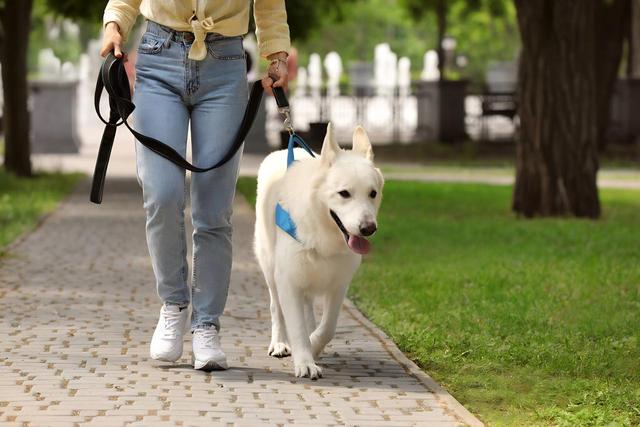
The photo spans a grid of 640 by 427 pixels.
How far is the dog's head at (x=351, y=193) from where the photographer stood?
244 inches

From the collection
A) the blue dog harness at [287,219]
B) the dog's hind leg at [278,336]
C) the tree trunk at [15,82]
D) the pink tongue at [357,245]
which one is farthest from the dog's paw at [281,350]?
the tree trunk at [15,82]

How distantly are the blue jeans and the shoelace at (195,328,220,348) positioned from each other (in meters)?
0.05

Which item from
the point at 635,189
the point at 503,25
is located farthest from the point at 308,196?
the point at 503,25

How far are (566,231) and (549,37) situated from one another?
2.32 m

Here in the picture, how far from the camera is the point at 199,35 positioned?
6.52m

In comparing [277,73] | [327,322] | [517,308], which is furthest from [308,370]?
[517,308]

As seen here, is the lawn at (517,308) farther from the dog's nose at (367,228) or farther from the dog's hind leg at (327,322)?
the dog's nose at (367,228)

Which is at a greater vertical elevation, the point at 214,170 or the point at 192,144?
the point at 192,144

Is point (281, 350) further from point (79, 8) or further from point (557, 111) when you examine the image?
point (79, 8)

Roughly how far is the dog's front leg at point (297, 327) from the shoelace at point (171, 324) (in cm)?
51

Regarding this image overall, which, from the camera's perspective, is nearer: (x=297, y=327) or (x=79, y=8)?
(x=297, y=327)

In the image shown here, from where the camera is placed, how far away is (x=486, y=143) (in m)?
30.1

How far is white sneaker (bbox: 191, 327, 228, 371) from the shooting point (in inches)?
262

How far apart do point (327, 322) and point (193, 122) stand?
1127 mm
